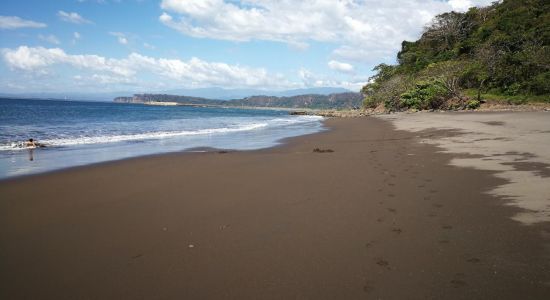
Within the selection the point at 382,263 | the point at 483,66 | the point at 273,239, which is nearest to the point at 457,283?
the point at 382,263

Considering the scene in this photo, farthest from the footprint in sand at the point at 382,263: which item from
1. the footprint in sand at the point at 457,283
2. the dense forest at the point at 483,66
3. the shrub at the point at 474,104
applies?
the shrub at the point at 474,104

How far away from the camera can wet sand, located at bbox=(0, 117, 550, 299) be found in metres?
3.73

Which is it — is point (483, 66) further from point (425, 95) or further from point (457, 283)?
point (457, 283)

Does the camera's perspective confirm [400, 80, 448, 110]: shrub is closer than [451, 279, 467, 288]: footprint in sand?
No

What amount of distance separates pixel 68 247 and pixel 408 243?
4628mm

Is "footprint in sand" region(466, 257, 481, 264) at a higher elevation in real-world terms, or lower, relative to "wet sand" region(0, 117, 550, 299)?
higher

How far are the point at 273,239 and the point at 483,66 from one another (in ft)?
145

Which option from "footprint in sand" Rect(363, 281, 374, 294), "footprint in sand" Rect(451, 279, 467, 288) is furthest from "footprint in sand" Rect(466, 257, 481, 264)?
"footprint in sand" Rect(363, 281, 374, 294)

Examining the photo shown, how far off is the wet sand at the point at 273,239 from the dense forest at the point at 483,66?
33.6 m

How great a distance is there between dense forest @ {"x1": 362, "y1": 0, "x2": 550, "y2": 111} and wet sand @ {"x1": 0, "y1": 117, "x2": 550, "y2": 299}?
33642mm

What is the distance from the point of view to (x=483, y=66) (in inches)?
1594

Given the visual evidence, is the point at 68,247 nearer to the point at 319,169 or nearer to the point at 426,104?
the point at 319,169

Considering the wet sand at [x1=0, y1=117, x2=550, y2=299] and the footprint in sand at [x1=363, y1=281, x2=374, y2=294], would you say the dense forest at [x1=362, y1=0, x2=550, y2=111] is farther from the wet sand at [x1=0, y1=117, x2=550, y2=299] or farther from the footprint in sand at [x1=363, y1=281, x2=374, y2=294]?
the footprint in sand at [x1=363, y1=281, x2=374, y2=294]

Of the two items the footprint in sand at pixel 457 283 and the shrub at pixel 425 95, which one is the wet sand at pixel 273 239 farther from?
the shrub at pixel 425 95
